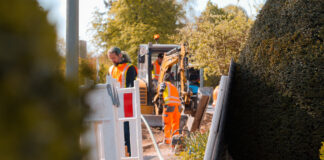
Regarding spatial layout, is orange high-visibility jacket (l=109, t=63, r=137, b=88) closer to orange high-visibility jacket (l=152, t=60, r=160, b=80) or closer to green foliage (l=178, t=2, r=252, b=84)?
green foliage (l=178, t=2, r=252, b=84)

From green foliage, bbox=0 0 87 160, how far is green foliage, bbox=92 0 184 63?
65.0 ft

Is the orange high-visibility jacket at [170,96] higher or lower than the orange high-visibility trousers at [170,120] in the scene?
higher

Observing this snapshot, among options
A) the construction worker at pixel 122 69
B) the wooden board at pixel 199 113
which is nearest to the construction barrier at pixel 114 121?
the construction worker at pixel 122 69

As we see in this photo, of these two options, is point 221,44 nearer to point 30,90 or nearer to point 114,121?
point 114,121

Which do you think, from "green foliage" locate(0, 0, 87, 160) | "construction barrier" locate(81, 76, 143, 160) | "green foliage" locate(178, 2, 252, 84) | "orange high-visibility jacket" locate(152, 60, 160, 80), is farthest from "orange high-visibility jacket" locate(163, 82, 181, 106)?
"green foliage" locate(0, 0, 87, 160)

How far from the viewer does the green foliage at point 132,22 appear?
20.6 meters

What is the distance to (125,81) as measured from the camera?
18.9ft

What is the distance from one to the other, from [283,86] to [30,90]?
295cm

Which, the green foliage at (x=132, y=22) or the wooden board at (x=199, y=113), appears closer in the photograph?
the wooden board at (x=199, y=113)

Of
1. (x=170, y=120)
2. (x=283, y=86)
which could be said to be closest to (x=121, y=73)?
(x=170, y=120)

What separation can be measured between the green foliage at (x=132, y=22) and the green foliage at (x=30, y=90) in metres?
19.8

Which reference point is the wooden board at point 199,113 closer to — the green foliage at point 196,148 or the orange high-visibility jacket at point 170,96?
the orange high-visibility jacket at point 170,96

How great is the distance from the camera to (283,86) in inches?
124

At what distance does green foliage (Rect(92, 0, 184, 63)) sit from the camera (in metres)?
20.6
